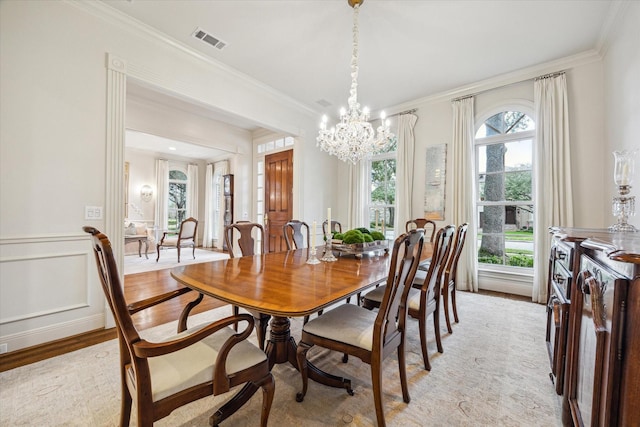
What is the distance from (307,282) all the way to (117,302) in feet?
2.76

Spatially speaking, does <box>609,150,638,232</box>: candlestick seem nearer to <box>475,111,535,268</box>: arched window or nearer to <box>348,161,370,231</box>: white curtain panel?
<box>475,111,535,268</box>: arched window

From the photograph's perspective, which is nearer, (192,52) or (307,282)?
(307,282)

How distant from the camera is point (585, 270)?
112cm

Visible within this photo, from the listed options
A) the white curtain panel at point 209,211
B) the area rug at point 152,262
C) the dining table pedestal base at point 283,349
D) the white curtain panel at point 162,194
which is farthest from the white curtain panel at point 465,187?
the white curtain panel at point 162,194

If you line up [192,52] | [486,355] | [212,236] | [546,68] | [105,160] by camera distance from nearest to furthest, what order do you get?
[486,355] < [105,160] < [192,52] < [546,68] < [212,236]

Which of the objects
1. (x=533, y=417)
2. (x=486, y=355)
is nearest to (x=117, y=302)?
(x=533, y=417)

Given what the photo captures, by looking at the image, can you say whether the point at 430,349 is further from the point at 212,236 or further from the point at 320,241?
the point at 212,236

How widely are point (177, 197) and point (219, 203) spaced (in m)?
1.46

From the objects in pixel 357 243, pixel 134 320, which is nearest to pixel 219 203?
pixel 134 320

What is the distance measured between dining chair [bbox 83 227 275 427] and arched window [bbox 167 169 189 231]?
7953 millimetres

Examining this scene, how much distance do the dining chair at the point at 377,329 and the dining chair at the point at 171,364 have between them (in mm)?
375

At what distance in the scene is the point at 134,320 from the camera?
272cm

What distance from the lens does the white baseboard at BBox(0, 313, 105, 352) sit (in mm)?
2082

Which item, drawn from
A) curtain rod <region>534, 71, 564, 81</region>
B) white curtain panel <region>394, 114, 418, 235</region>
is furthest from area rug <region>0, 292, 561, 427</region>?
curtain rod <region>534, 71, 564, 81</region>
